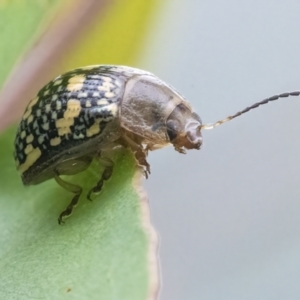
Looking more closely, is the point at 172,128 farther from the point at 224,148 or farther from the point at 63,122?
the point at 224,148

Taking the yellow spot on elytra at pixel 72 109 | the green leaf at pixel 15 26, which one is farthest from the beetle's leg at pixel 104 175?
the green leaf at pixel 15 26

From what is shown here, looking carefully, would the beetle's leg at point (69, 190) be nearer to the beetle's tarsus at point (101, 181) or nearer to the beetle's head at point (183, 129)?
the beetle's tarsus at point (101, 181)

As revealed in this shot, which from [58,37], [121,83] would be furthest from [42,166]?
[58,37]

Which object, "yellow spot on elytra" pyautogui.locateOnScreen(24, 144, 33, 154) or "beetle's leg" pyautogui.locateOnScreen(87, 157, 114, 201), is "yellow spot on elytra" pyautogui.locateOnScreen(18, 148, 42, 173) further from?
"beetle's leg" pyautogui.locateOnScreen(87, 157, 114, 201)

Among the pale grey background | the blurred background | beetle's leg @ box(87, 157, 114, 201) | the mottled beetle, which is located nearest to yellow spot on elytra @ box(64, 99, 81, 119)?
the mottled beetle

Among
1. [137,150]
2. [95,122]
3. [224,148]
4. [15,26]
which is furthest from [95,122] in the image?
[224,148]

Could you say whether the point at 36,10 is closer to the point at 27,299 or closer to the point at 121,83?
the point at 121,83
